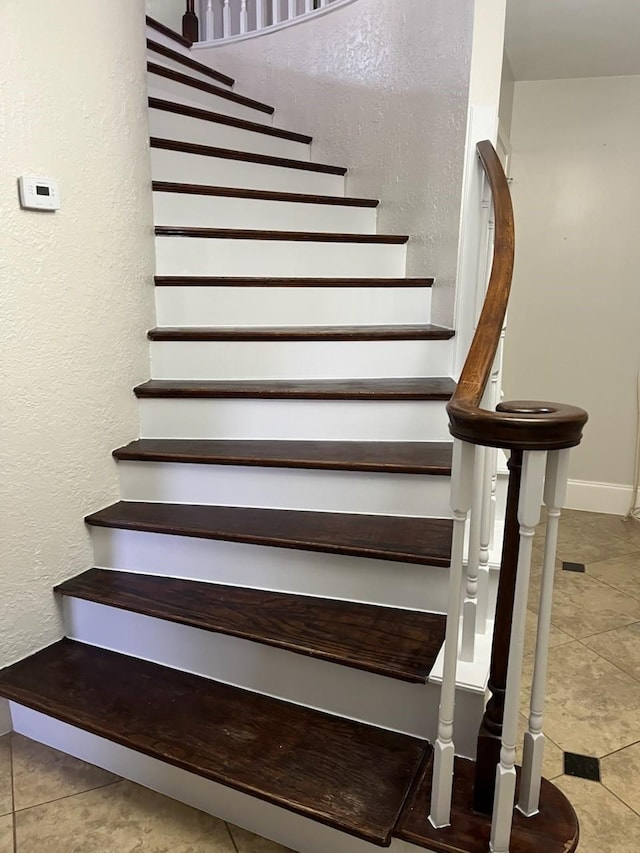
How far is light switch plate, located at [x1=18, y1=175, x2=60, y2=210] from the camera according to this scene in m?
1.62

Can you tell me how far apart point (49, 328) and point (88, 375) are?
0.20 m

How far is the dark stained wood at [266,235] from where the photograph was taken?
231 cm

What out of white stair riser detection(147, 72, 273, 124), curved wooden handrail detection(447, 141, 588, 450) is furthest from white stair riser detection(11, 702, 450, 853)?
white stair riser detection(147, 72, 273, 124)

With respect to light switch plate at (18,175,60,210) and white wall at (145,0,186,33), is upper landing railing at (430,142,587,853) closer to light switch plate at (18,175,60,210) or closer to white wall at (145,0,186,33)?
light switch plate at (18,175,60,210)

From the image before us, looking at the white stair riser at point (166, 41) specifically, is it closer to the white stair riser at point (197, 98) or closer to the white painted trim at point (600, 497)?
the white stair riser at point (197, 98)

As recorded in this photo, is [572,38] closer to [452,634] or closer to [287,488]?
[287,488]

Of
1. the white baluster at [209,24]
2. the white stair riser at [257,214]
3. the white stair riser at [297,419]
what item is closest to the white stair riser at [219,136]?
the white stair riser at [257,214]

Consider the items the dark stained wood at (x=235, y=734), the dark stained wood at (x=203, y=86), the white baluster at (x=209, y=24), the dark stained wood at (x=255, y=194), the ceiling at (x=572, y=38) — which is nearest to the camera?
the dark stained wood at (x=235, y=734)

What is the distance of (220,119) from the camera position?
9.42ft

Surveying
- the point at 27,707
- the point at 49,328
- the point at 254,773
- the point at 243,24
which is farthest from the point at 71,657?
the point at 243,24

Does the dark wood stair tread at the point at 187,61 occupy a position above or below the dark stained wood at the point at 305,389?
above

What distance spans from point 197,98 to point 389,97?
0.97m

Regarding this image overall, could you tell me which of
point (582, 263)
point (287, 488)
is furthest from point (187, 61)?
point (287, 488)

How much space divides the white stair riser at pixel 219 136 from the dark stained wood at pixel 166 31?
0.67m
